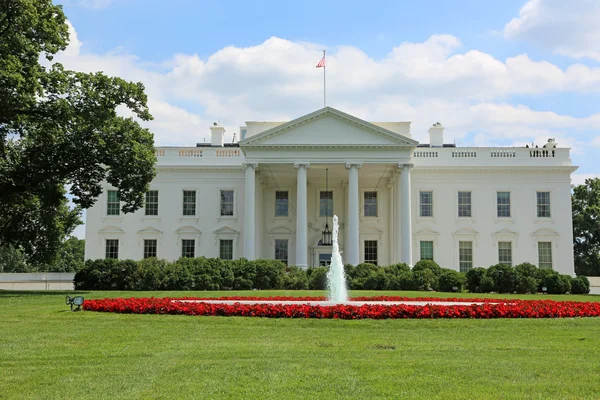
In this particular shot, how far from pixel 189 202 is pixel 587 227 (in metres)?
36.1

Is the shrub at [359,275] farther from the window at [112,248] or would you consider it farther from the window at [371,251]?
the window at [112,248]

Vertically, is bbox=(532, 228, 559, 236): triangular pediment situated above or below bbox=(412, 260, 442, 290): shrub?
above

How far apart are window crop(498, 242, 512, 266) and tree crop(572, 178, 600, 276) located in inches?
666

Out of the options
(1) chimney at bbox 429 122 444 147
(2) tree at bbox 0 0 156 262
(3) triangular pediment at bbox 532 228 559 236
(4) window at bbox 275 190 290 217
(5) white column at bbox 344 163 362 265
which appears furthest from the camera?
(1) chimney at bbox 429 122 444 147

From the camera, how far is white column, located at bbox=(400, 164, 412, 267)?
120ft

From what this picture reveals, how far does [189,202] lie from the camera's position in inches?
1652

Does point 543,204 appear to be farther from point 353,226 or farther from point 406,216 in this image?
point 353,226

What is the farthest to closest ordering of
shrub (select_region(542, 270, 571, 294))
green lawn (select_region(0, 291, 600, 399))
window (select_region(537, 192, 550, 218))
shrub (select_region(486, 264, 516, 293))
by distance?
window (select_region(537, 192, 550, 218)) < shrub (select_region(542, 270, 571, 294)) < shrub (select_region(486, 264, 516, 293)) < green lawn (select_region(0, 291, 600, 399))

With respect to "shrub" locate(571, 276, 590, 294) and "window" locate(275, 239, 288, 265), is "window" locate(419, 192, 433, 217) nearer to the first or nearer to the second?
"window" locate(275, 239, 288, 265)

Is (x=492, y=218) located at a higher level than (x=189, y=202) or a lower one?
lower

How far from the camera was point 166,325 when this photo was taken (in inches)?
530

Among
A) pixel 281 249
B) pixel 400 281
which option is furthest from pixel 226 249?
pixel 400 281

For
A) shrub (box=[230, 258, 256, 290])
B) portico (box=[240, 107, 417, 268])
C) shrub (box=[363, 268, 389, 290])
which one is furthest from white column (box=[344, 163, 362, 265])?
shrub (box=[230, 258, 256, 290])

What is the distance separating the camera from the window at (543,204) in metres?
41.0
